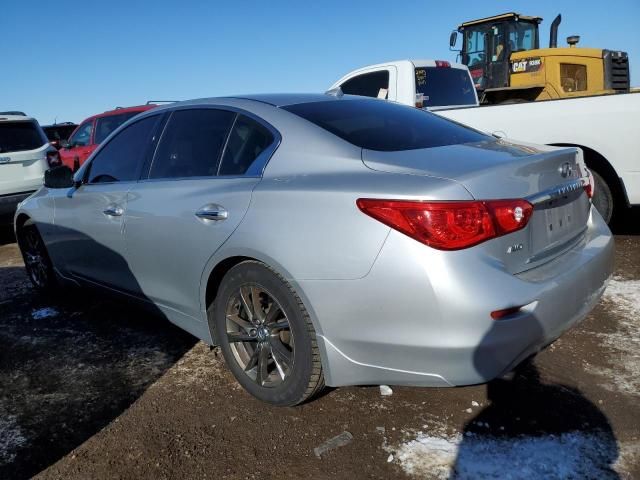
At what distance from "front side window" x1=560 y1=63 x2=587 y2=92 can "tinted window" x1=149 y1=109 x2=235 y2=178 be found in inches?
332

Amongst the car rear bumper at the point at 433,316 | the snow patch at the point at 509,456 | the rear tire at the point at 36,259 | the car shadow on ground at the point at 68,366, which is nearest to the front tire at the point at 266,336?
the car rear bumper at the point at 433,316

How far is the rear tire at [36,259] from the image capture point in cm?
468

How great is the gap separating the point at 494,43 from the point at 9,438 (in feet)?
35.9

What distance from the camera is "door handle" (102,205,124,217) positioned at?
346 cm

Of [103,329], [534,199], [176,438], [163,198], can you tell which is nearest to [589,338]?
[534,199]

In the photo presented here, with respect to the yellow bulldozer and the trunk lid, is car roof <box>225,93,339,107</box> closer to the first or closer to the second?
the trunk lid

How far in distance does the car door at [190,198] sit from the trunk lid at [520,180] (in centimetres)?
71

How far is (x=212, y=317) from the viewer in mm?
2965

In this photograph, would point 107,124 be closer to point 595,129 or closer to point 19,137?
point 19,137

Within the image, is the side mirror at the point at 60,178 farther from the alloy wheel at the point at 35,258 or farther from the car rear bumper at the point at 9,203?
the car rear bumper at the point at 9,203

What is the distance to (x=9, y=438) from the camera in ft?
8.54

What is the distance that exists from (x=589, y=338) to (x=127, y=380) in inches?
110

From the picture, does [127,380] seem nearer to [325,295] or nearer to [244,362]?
[244,362]

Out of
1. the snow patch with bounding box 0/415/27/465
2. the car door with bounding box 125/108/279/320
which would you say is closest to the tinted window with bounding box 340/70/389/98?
the car door with bounding box 125/108/279/320
